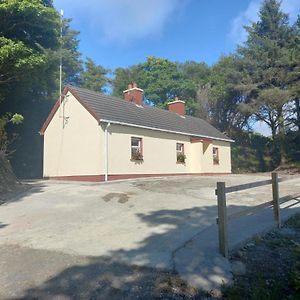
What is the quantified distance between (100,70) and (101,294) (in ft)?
163

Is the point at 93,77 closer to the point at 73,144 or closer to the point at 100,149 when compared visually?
the point at 73,144

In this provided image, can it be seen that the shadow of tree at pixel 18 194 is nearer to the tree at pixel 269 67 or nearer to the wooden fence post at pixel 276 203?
the wooden fence post at pixel 276 203

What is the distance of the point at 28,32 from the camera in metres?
18.7

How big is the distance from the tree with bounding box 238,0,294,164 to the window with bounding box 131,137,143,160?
15909 mm

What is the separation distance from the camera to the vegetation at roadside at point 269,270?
463 centimetres

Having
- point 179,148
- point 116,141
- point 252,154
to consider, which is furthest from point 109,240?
point 252,154

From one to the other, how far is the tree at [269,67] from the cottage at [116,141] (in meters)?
9.32

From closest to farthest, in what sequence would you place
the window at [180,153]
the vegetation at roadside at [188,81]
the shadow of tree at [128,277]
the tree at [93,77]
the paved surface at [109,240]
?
the shadow of tree at [128,277], the paved surface at [109,240], the vegetation at roadside at [188,81], the window at [180,153], the tree at [93,77]

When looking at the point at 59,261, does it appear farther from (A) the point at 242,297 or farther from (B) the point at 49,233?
(A) the point at 242,297

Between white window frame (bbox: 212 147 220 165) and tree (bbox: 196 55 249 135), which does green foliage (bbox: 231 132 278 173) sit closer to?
tree (bbox: 196 55 249 135)

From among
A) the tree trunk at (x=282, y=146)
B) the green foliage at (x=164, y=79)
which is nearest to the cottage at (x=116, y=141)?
the tree trunk at (x=282, y=146)

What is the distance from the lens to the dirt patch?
11.5 meters

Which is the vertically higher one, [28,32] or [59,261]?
[28,32]

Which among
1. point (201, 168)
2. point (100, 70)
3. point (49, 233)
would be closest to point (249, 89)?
point (201, 168)
